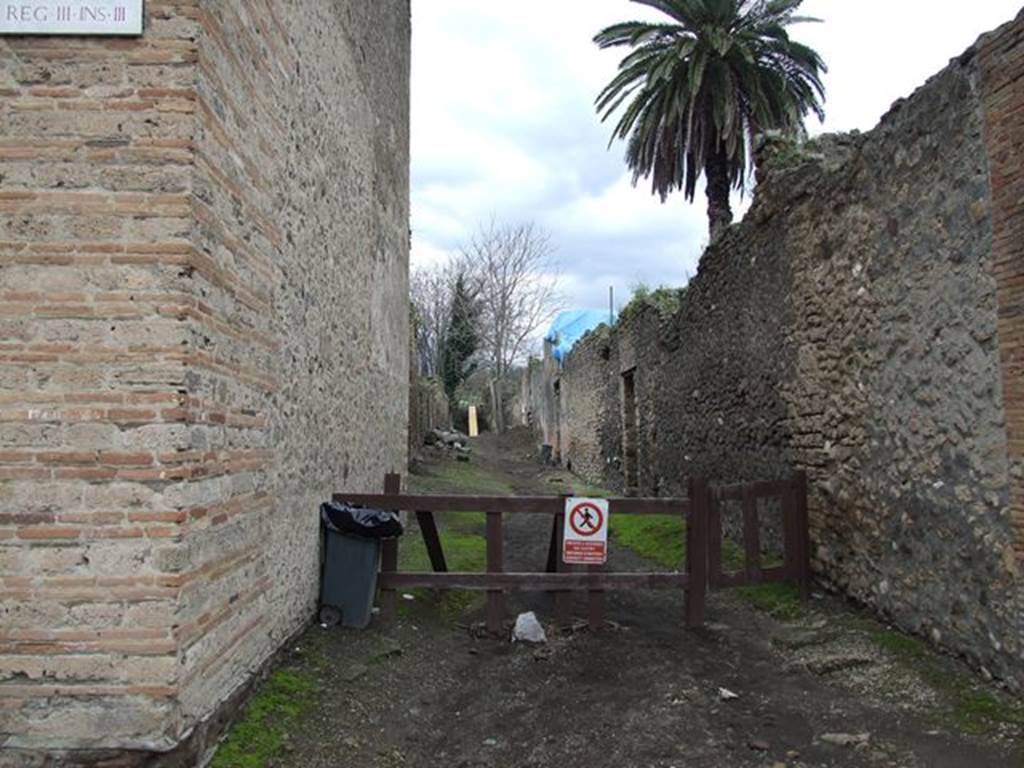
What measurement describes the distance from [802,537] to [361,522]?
3.97 m

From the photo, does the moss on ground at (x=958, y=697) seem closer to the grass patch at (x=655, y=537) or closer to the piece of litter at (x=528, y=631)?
the piece of litter at (x=528, y=631)

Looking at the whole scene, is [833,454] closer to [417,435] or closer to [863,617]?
[863,617]

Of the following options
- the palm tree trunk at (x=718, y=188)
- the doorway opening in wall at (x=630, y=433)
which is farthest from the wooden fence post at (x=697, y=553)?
the palm tree trunk at (x=718, y=188)

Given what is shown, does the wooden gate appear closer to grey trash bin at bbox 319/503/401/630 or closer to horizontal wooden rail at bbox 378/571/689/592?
horizontal wooden rail at bbox 378/571/689/592

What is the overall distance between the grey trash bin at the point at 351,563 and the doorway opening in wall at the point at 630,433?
10541 millimetres

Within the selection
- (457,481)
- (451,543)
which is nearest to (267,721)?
(451,543)

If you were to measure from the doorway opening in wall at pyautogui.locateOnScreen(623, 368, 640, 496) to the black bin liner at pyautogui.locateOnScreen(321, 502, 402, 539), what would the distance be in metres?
10.5

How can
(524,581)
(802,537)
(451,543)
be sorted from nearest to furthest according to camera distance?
(524,581) < (802,537) < (451,543)

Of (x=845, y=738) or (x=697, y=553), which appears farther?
(x=697, y=553)

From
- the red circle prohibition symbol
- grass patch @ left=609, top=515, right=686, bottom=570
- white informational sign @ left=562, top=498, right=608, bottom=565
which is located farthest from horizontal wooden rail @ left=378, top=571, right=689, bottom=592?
grass patch @ left=609, top=515, right=686, bottom=570

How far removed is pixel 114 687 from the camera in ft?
11.4

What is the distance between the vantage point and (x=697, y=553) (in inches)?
257

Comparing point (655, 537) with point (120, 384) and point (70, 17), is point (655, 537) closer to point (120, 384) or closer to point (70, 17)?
point (120, 384)

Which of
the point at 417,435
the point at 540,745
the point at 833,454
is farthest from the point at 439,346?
the point at 540,745
